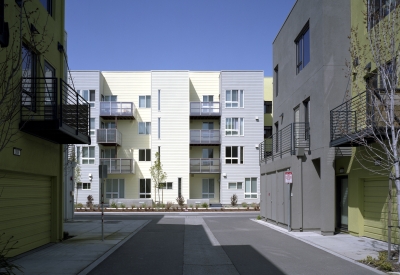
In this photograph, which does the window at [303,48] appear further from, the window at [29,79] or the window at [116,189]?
the window at [116,189]

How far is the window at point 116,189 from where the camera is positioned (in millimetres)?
46438

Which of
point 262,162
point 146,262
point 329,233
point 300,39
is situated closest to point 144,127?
point 262,162

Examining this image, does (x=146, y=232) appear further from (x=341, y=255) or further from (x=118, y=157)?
(x=118, y=157)

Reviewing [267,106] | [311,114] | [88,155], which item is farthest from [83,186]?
[311,114]

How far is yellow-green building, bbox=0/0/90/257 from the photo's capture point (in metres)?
11.5

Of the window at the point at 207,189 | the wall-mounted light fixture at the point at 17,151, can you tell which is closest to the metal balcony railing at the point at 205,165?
the window at the point at 207,189

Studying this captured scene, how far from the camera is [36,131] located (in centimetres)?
1265

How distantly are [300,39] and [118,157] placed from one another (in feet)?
94.0

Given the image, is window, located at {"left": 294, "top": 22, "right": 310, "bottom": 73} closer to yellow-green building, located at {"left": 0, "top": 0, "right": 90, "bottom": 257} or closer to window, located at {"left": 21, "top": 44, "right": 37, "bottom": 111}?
yellow-green building, located at {"left": 0, "top": 0, "right": 90, "bottom": 257}

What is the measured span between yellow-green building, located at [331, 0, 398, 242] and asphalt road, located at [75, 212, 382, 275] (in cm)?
254

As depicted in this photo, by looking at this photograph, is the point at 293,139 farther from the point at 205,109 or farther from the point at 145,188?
the point at 145,188

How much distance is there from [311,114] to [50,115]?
11.0 meters

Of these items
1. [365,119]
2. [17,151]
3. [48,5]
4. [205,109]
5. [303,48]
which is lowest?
[17,151]

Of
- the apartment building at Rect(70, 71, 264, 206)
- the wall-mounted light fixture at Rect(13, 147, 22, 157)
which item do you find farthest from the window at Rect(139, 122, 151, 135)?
the wall-mounted light fixture at Rect(13, 147, 22, 157)
